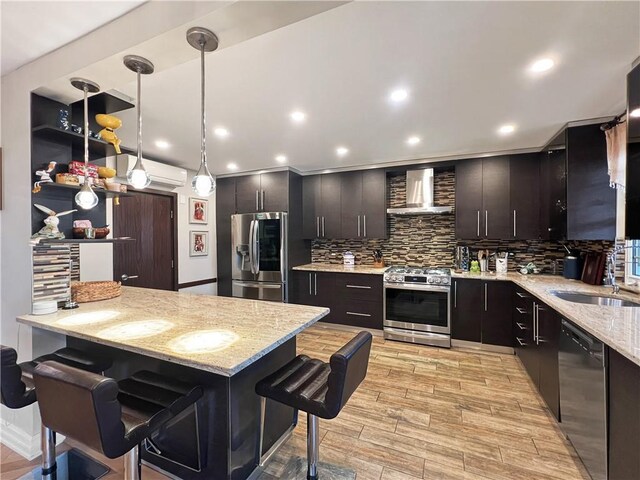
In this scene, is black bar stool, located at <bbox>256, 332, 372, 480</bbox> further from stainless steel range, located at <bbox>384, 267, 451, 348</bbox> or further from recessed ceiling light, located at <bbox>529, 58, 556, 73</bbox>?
stainless steel range, located at <bbox>384, 267, 451, 348</bbox>

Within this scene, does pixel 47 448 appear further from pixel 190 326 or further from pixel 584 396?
pixel 584 396

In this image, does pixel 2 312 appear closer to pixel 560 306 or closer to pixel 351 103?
pixel 351 103

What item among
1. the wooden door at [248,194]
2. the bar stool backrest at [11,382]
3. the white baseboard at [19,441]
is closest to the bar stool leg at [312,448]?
the bar stool backrest at [11,382]

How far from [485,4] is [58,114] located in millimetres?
2564

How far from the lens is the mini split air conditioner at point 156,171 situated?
10.0ft

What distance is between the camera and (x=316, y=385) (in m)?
1.36

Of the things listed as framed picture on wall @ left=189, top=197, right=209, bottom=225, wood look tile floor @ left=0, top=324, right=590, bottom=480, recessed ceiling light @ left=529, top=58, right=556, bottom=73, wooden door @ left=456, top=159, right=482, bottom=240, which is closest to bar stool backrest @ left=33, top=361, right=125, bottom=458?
wood look tile floor @ left=0, top=324, right=590, bottom=480

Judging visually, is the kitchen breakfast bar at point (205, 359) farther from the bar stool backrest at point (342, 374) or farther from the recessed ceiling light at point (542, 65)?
the recessed ceiling light at point (542, 65)

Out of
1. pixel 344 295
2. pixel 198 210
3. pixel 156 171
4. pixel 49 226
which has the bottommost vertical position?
pixel 344 295

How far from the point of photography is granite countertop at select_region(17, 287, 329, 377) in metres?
1.14

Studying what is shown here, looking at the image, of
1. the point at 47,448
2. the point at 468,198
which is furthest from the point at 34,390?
the point at 468,198

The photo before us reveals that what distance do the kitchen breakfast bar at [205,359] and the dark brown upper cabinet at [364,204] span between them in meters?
2.56

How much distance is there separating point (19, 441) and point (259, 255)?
9.49ft

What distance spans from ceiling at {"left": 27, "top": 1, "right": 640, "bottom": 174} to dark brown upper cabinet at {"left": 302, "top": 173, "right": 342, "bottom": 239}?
1277 millimetres
